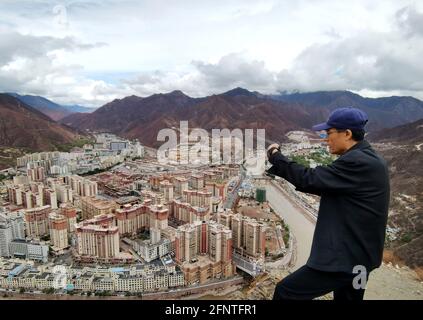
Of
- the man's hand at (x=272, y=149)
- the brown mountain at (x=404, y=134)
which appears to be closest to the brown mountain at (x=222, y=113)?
the brown mountain at (x=404, y=134)

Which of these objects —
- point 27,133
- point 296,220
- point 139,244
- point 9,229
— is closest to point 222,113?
Result: point 27,133

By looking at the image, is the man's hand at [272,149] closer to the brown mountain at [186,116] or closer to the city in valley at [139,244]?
the city in valley at [139,244]

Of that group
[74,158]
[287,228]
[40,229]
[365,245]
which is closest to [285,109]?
[74,158]

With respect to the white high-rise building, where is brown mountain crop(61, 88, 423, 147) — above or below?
above

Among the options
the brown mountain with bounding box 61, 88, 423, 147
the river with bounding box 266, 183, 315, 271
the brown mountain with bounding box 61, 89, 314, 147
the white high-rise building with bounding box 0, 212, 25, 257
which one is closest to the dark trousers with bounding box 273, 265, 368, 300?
the river with bounding box 266, 183, 315, 271

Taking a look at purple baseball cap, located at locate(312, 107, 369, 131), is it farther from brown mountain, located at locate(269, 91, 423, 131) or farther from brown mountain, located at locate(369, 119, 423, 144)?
brown mountain, located at locate(269, 91, 423, 131)

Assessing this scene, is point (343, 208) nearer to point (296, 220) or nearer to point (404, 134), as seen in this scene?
point (296, 220)

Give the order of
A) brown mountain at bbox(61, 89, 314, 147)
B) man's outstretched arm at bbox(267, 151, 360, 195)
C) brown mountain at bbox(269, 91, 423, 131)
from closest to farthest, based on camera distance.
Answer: man's outstretched arm at bbox(267, 151, 360, 195) → brown mountain at bbox(61, 89, 314, 147) → brown mountain at bbox(269, 91, 423, 131)
